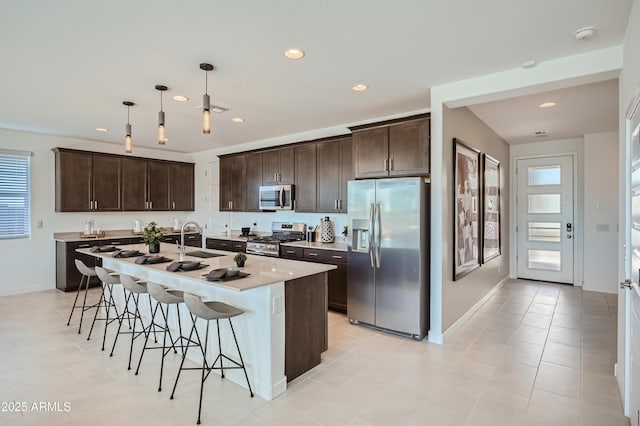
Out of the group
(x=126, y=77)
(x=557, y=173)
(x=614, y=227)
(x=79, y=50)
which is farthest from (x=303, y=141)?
(x=614, y=227)

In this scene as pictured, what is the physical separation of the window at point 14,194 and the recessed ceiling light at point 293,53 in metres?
5.26

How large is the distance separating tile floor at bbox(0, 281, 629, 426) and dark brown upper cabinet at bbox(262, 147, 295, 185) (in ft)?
8.53

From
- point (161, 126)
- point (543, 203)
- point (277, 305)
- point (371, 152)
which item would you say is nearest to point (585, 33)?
point (371, 152)

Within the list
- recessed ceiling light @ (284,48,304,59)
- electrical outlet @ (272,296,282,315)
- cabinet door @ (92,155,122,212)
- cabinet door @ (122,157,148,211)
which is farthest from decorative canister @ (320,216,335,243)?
cabinet door @ (92,155,122,212)

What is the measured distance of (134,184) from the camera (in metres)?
6.61

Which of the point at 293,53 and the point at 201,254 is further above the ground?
the point at 293,53

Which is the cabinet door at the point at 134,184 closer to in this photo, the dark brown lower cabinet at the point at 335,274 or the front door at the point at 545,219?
the dark brown lower cabinet at the point at 335,274

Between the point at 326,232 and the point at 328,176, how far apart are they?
86cm

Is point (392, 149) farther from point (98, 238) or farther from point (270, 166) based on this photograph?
point (98, 238)

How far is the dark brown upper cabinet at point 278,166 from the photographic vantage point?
5574 mm

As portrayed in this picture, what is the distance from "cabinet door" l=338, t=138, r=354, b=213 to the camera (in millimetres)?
4840

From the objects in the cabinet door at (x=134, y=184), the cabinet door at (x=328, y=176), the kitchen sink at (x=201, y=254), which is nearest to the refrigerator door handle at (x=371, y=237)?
the cabinet door at (x=328, y=176)

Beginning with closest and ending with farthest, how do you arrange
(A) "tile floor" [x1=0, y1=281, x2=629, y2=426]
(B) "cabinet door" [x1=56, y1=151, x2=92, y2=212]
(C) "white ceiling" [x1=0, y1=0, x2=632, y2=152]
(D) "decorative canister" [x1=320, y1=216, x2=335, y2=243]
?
(C) "white ceiling" [x1=0, y1=0, x2=632, y2=152], (A) "tile floor" [x1=0, y1=281, x2=629, y2=426], (D) "decorative canister" [x1=320, y1=216, x2=335, y2=243], (B) "cabinet door" [x1=56, y1=151, x2=92, y2=212]

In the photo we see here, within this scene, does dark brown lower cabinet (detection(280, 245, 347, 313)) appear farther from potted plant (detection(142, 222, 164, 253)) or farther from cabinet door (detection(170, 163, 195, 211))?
cabinet door (detection(170, 163, 195, 211))
